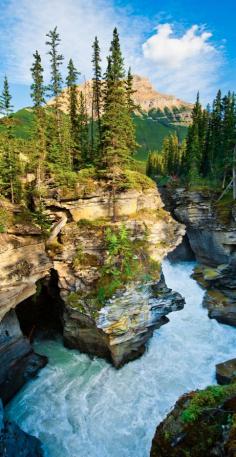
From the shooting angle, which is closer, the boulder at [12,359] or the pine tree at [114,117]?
the boulder at [12,359]

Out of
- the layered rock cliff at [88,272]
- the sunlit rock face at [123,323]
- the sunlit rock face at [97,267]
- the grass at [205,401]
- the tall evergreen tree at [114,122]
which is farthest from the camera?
the tall evergreen tree at [114,122]

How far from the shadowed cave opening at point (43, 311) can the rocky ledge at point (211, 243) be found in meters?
16.6

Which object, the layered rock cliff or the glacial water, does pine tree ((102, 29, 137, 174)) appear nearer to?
the layered rock cliff

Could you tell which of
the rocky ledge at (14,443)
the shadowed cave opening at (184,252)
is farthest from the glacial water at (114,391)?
the shadowed cave opening at (184,252)

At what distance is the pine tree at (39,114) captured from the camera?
29.6m

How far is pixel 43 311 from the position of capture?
1203 inches

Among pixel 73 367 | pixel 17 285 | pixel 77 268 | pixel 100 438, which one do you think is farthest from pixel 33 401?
pixel 77 268

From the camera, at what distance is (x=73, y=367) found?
81.0 feet

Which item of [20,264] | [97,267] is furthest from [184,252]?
[20,264]

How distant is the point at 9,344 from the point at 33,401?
15.1 ft

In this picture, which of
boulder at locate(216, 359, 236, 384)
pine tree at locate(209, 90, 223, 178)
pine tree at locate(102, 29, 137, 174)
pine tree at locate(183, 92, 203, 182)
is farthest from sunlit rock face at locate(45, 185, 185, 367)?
pine tree at locate(209, 90, 223, 178)

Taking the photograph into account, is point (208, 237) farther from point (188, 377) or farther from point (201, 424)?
point (201, 424)

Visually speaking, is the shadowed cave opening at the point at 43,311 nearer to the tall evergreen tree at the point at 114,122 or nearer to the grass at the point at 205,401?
the tall evergreen tree at the point at 114,122

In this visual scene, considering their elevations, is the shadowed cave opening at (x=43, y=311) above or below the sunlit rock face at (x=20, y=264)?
below
